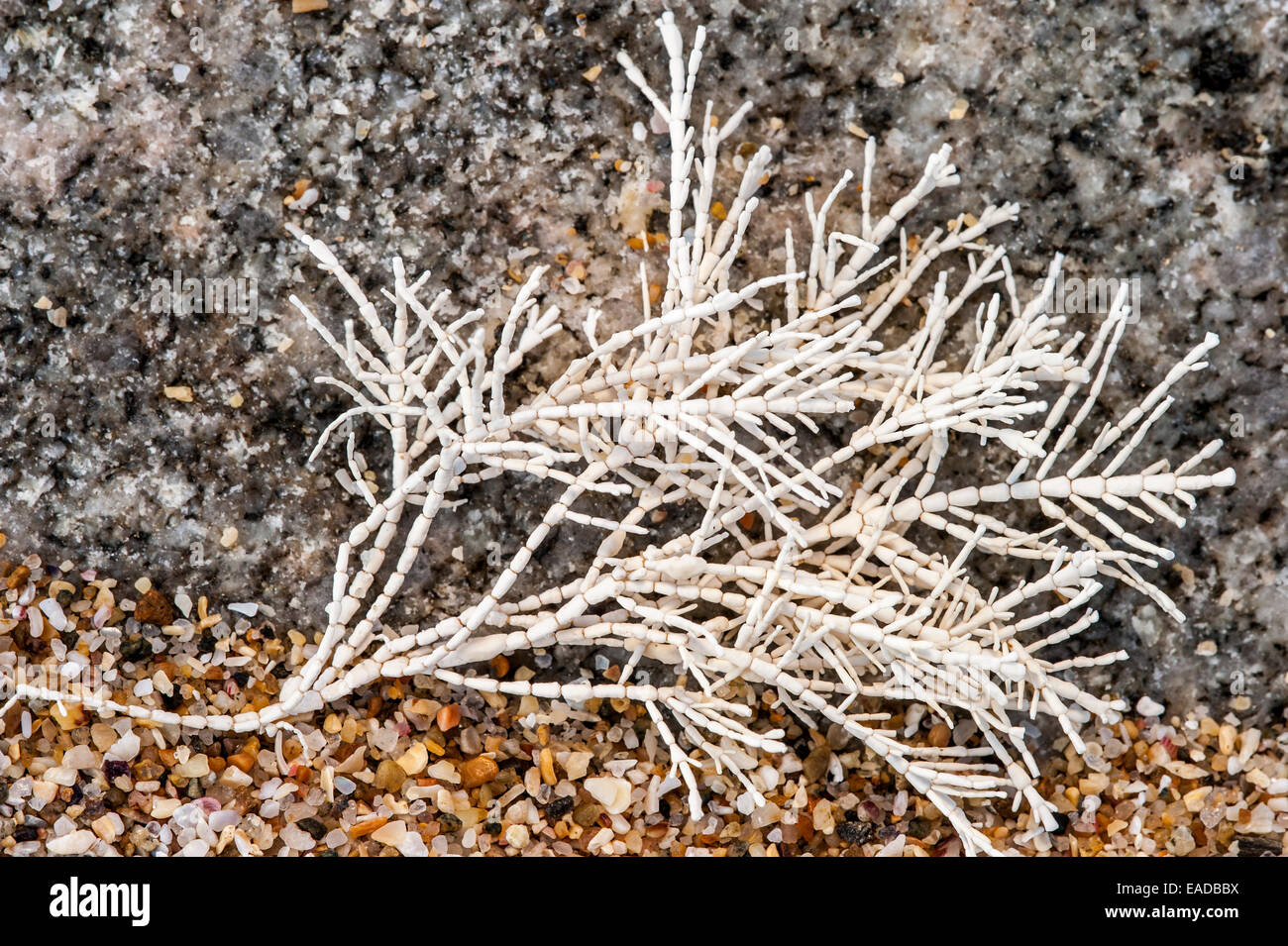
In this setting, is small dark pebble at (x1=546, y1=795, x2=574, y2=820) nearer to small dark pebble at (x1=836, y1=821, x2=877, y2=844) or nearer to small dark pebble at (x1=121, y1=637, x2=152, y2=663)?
small dark pebble at (x1=836, y1=821, x2=877, y2=844)

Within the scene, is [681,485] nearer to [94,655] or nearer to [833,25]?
[833,25]

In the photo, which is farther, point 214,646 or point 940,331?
point 214,646

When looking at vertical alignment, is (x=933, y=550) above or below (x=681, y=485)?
below

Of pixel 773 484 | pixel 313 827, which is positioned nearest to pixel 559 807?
pixel 313 827

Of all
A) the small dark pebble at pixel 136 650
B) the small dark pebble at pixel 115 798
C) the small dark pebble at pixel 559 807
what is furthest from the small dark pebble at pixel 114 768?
the small dark pebble at pixel 559 807

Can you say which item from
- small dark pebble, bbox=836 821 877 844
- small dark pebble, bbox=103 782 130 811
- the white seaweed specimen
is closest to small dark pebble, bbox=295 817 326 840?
the white seaweed specimen
